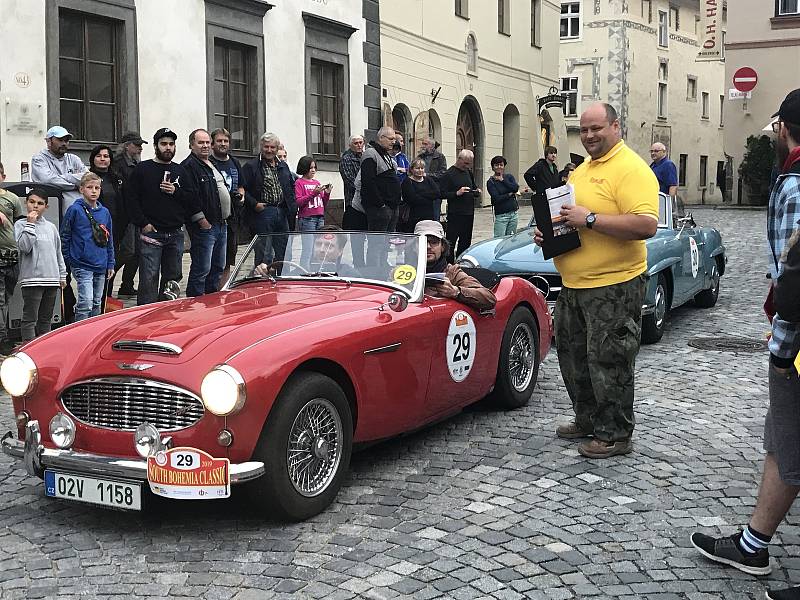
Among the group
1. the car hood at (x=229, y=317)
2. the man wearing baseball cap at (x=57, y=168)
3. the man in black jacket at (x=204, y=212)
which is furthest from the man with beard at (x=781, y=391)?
the man wearing baseball cap at (x=57, y=168)

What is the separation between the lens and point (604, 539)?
441 centimetres

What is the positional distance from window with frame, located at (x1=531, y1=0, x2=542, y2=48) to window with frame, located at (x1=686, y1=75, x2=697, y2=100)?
712 inches

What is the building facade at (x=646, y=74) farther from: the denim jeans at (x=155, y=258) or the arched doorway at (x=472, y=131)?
the denim jeans at (x=155, y=258)

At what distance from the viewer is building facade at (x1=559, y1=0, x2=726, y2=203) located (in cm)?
4131

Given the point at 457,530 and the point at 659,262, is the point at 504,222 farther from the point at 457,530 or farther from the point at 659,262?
the point at 457,530

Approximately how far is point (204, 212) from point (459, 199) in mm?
4798

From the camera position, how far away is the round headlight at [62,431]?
458cm

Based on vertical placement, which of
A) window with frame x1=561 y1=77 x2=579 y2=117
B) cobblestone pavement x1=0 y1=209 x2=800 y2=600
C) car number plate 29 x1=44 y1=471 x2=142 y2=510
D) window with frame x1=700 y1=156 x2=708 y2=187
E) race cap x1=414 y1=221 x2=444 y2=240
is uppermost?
window with frame x1=561 y1=77 x2=579 y2=117

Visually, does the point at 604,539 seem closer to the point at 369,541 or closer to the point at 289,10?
the point at 369,541

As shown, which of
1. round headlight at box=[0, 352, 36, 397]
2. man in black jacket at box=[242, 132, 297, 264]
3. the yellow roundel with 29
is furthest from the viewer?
man in black jacket at box=[242, 132, 297, 264]

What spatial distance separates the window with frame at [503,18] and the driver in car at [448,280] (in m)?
23.3

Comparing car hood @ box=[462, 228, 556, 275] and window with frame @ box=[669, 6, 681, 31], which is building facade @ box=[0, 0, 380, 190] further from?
window with frame @ box=[669, 6, 681, 31]

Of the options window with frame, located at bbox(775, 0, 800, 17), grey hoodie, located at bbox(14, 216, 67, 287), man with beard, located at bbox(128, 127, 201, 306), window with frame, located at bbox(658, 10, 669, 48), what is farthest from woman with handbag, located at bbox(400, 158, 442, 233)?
window with frame, located at bbox(658, 10, 669, 48)

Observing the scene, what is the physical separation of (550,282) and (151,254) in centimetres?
369
